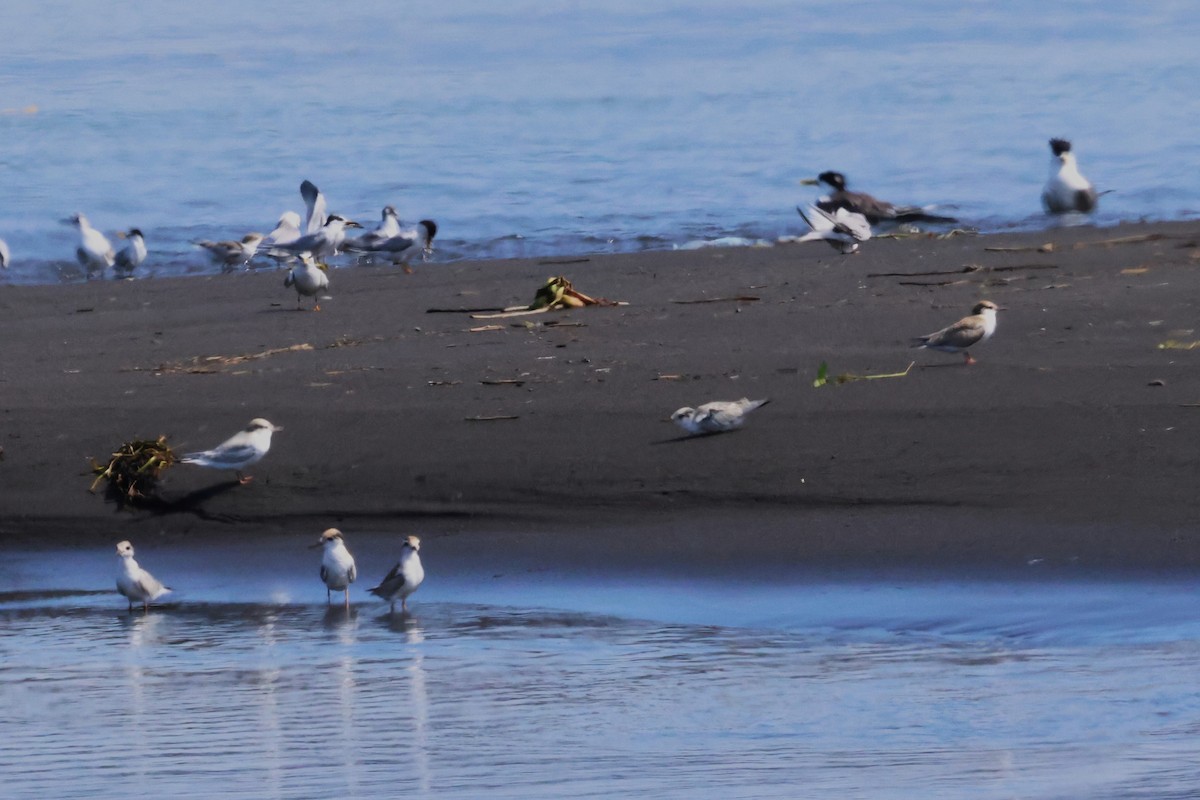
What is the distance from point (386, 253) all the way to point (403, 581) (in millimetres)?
7711

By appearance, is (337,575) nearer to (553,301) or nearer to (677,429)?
(677,429)

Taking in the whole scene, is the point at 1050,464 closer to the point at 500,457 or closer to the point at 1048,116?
the point at 500,457

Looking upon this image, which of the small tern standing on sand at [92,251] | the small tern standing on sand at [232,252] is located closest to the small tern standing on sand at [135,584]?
the small tern standing on sand at [232,252]

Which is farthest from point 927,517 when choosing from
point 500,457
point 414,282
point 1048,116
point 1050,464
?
point 1048,116

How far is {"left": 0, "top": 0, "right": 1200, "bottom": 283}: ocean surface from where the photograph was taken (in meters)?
18.3

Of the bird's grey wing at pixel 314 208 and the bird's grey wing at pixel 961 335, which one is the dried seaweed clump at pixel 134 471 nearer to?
the bird's grey wing at pixel 961 335

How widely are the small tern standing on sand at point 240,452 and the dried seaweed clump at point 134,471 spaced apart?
11cm

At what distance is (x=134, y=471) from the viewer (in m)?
7.88

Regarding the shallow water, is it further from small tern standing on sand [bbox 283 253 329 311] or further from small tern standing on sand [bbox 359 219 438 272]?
small tern standing on sand [bbox 359 219 438 272]

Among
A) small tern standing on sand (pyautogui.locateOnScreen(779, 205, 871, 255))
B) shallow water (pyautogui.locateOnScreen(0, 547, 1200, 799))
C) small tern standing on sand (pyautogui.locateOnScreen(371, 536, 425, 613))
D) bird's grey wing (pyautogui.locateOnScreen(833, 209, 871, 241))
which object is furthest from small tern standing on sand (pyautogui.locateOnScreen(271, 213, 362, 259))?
small tern standing on sand (pyautogui.locateOnScreen(371, 536, 425, 613))

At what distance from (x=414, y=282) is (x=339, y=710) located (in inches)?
303

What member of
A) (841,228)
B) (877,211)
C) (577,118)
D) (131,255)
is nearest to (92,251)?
(131,255)

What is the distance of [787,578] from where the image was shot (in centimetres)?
677

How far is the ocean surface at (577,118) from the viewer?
1827 cm
